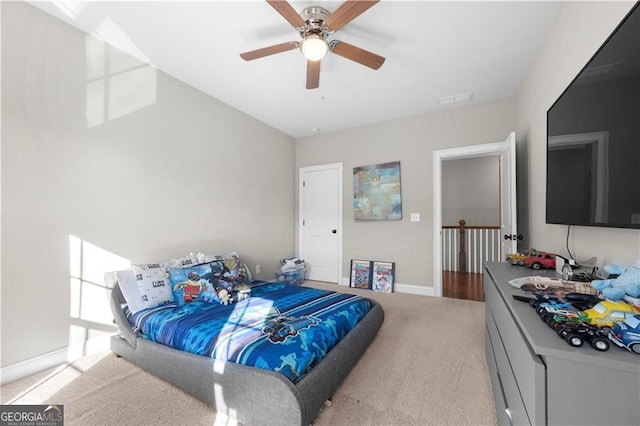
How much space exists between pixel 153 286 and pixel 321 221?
9.35ft

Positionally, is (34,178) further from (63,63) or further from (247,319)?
(247,319)

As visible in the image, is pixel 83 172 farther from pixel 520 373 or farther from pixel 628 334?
pixel 628 334

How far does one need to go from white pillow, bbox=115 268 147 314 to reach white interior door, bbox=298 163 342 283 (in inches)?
112

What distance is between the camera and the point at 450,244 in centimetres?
519

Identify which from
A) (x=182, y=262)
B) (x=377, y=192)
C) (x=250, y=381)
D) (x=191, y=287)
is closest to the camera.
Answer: (x=250, y=381)

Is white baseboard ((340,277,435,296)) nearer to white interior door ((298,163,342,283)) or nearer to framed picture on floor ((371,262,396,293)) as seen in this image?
framed picture on floor ((371,262,396,293))

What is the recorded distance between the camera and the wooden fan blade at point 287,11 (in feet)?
5.16

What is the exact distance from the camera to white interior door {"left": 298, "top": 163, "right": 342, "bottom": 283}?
4.48 m

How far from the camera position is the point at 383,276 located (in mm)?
3994

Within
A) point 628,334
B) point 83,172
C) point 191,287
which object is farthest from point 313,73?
point 628,334

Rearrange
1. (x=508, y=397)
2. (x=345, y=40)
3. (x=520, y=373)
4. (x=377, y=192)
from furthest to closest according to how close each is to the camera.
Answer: (x=377, y=192), (x=345, y=40), (x=508, y=397), (x=520, y=373)

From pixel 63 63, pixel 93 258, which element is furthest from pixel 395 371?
pixel 63 63

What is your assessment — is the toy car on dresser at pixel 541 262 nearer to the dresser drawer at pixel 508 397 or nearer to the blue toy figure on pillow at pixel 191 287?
the dresser drawer at pixel 508 397

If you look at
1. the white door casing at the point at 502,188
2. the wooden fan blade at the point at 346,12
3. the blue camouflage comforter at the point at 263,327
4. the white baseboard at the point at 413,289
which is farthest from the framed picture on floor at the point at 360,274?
the wooden fan blade at the point at 346,12
